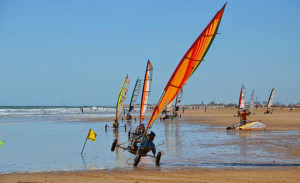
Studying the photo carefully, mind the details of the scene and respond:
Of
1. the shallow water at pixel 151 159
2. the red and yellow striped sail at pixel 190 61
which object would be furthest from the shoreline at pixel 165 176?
the red and yellow striped sail at pixel 190 61

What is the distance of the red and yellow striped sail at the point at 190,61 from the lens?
33.0 feet

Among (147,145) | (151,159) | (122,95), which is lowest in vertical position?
(151,159)

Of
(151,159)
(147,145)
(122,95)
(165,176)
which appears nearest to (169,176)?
(165,176)

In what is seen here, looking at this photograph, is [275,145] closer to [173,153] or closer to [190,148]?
[190,148]

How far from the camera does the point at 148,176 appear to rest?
9.34 metres

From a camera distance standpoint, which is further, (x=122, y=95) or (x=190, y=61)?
(x=122, y=95)

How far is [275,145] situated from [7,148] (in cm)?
1106

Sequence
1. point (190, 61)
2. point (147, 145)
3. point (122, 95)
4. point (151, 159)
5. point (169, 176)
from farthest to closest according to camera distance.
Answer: point (122, 95), point (151, 159), point (147, 145), point (190, 61), point (169, 176)

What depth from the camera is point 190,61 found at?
10.6m

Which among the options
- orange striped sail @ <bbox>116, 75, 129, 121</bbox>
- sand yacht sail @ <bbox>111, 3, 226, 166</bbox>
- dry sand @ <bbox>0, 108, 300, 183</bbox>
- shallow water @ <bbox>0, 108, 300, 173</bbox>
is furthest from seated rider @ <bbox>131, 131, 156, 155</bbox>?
orange striped sail @ <bbox>116, 75, 129, 121</bbox>

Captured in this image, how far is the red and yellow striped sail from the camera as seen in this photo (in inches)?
396

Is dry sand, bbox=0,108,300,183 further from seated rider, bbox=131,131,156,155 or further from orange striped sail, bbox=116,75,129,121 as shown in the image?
orange striped sail, bbox=116,75,129,121

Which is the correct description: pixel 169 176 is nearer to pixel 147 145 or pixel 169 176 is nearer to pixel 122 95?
pixel 147 145

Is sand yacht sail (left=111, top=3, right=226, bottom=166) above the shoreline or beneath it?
above
